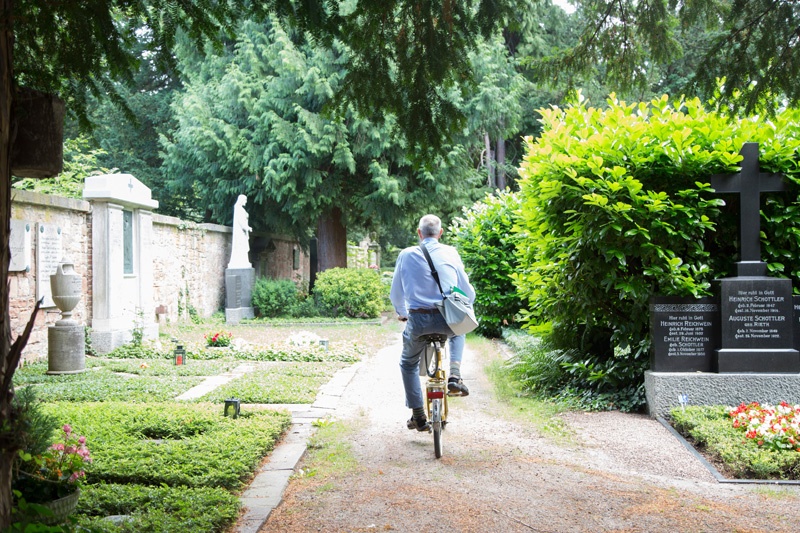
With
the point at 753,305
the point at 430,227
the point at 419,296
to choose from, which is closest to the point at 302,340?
the point at 430,227

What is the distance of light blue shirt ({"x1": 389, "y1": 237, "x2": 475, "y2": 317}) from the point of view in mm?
5914

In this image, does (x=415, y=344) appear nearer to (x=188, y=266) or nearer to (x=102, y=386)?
(x=102, y=386)

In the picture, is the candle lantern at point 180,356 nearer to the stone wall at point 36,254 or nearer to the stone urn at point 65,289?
the stone urn at point 65,289

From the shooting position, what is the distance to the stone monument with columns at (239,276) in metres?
19.6

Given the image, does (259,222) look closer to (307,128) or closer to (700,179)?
(307,128)

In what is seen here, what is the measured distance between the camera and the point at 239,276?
19734 millimetres

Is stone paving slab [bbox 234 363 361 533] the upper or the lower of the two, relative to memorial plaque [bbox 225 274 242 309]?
lower

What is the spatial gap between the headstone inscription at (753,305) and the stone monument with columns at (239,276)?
14408 mm

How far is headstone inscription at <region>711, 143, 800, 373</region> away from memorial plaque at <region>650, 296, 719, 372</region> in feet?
0.41

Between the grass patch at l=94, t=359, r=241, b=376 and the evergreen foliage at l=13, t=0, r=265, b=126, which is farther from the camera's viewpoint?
the grass patch at l=94, t=359, r=241, b=376

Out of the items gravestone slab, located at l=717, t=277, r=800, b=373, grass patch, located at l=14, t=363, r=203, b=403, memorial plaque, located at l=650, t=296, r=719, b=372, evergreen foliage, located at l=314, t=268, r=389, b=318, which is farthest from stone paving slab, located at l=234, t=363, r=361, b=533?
evergreen foliage, located at l=314, t=268, r=389, b=318

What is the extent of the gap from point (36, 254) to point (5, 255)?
812 centimetres

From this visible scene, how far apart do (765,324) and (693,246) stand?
39.0 inches

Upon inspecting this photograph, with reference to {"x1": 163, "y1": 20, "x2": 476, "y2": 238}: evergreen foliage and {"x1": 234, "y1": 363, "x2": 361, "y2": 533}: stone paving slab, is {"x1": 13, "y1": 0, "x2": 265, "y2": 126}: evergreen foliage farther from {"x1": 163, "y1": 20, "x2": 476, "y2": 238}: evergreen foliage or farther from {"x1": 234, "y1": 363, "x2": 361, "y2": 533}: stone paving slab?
{"x1": 163, "y1": 20, "x2": 476, "y2": 238}: evergreen foliage
